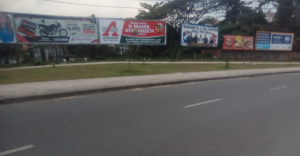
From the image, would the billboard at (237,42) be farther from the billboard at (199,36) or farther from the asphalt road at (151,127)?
the asphalt road at (151,127)

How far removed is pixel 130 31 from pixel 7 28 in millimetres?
12610

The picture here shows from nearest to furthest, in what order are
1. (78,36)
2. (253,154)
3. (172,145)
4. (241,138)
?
(253,154), (172,145), (241,138), (78,36)

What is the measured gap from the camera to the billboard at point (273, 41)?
32.8 m

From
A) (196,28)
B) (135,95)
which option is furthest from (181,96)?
(196,28)

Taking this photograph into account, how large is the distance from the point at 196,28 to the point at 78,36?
48.3ft

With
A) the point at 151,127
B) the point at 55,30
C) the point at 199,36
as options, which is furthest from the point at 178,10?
the point at 151,127

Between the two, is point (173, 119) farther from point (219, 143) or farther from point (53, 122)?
point (53, 122)

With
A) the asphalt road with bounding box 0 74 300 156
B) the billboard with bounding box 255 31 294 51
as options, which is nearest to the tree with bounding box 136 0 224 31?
the billboard with bounding box 255 31 294 51

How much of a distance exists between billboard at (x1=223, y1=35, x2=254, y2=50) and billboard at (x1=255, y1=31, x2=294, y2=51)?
94 centimetres

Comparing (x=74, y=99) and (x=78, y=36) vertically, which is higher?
(x=78, y=36)

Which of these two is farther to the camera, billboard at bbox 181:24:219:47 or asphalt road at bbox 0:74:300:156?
billboard at bbox 181:24:219:47

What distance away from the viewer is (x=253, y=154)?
4.21m

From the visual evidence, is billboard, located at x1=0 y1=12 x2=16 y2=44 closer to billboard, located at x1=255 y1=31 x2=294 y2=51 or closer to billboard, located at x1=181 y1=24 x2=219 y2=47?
billboard, located at x1=181 y1=24 x2=219 y2=47

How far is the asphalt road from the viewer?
4.32m
